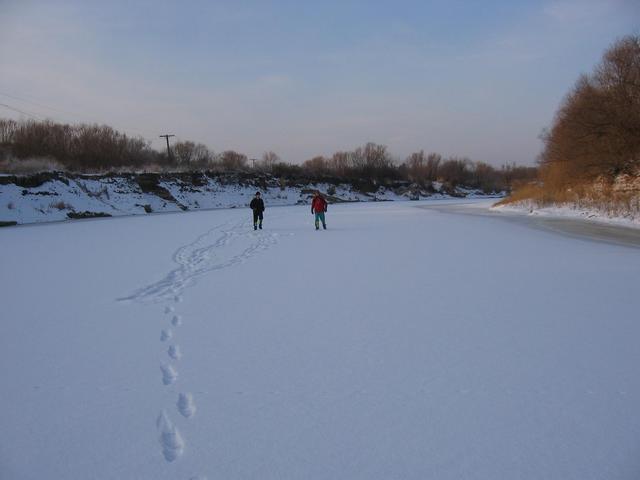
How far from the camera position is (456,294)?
641 centimetres

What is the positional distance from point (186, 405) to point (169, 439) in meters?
0.42

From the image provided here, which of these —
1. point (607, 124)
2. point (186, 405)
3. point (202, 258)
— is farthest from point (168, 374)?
point (607, 124)

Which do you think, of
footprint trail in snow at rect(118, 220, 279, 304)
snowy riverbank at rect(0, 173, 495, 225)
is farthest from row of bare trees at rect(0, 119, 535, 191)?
footprint trail in snow at rect(118, 220, 279, 304)

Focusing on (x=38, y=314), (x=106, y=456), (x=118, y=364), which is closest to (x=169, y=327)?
(x=118, y=364)

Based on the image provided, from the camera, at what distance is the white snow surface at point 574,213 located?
19547 millimetres

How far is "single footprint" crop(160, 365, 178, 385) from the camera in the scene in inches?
141

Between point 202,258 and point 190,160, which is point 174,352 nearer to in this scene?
point 202,258

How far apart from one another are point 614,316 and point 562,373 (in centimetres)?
224

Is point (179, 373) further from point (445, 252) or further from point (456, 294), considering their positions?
point (445, 252)

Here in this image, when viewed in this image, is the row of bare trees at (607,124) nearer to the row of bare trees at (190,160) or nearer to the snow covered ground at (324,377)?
the snow covered ground at (324,377)

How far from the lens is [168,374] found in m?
3.72

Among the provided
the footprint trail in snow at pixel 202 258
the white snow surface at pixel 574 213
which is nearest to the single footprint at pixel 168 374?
the footprint trail in snow at pixel 202 258

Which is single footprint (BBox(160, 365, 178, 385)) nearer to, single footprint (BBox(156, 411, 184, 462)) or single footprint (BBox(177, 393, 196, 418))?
single footprint (BBox(177, 393, 196, 418))

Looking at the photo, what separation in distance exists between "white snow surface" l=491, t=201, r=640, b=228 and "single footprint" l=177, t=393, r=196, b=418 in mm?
20500
